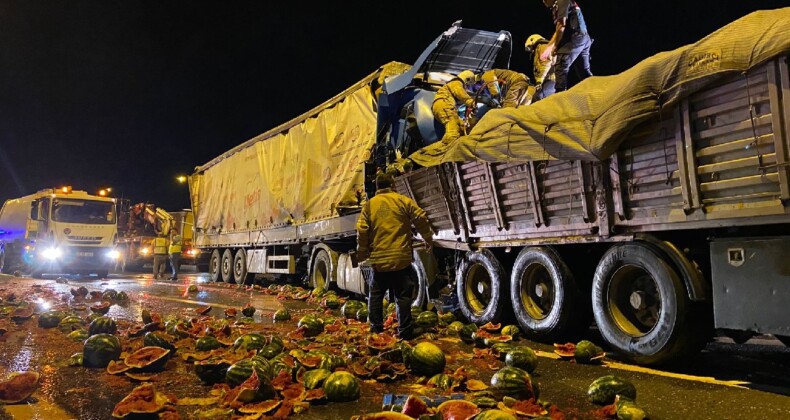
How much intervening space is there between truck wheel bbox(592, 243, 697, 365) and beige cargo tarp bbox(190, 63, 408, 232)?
6.48 meters

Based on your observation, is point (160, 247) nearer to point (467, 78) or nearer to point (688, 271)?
point (467, 78)

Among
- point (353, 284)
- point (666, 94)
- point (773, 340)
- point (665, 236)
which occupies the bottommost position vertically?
point (773, 340)

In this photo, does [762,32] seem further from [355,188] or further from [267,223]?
[267,223]

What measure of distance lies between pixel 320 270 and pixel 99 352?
8174mm

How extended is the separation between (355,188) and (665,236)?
714 cm

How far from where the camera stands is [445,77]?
34.5 feet

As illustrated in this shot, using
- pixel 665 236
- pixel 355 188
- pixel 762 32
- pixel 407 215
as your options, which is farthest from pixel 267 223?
pixel 762 32

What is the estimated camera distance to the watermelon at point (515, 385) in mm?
3840

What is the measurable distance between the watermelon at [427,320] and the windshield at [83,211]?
778 inches

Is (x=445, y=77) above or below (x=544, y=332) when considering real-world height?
above

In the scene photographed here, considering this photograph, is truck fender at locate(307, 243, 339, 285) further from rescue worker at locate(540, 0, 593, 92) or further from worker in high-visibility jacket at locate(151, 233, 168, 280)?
worker in high-visibility jacket at locate(151, 233, 168, 280)

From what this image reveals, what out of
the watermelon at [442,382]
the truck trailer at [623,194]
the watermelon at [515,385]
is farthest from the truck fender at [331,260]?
the watermelon at [515,385]

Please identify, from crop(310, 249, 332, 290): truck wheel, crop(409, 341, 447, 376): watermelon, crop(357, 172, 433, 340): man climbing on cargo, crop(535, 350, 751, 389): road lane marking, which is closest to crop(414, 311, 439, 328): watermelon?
crop(357, 172, 433, 340): man climbing on cargo

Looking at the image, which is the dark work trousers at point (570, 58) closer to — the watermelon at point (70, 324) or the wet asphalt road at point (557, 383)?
the wet asphalt road at point (557, 383)
